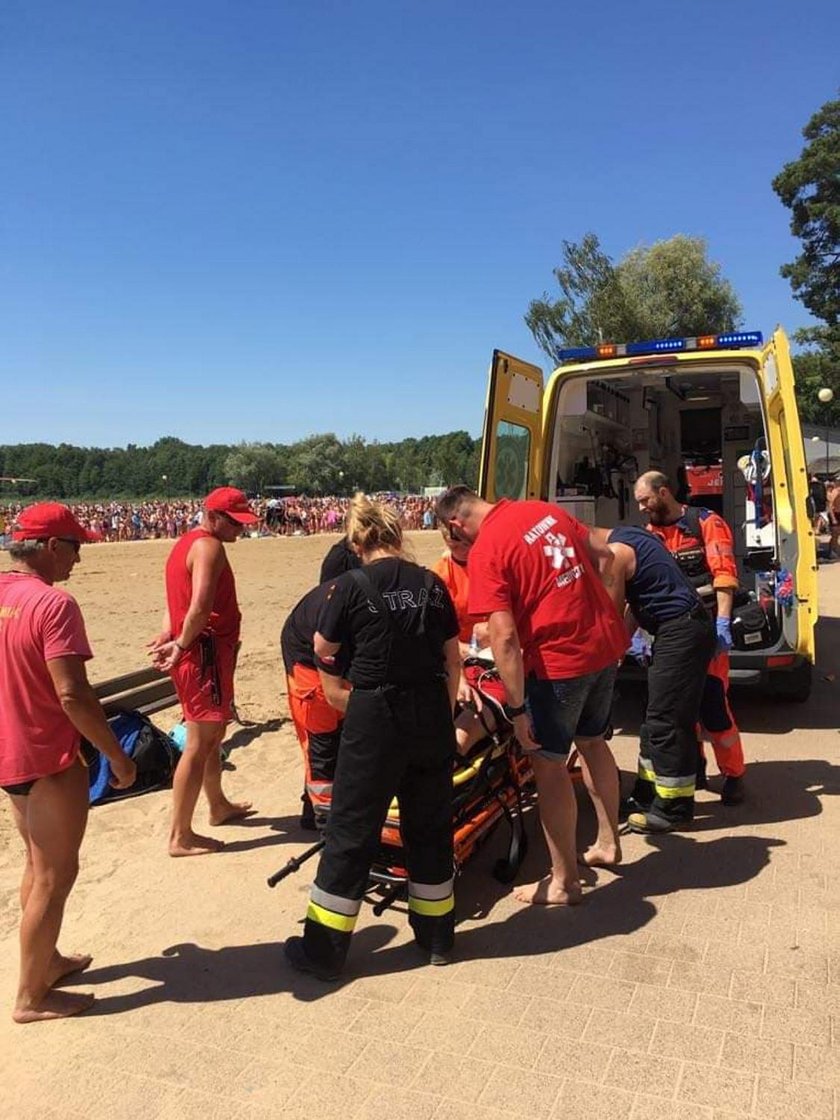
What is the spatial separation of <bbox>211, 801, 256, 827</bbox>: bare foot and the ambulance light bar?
4278mm

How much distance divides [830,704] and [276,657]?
5643 mm

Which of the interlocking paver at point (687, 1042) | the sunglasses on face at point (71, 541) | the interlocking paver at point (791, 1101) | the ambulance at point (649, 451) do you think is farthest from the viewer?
the ambulance at point (649, 451)

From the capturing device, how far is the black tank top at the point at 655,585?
162 inches

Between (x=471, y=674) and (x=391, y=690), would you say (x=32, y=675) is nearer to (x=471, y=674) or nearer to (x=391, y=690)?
(x=391, y=690)

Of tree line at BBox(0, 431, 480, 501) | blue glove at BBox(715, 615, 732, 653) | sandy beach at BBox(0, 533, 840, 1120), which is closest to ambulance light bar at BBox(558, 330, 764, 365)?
blue glove at BBox(715, 615, 732, 653)

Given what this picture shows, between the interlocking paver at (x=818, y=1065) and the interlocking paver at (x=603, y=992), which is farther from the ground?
the interlocking paver at (x=818, y=1065)

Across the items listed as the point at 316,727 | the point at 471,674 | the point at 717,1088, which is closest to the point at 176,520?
the point at 471,674

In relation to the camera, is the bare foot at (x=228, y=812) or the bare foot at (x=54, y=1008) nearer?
the bare foot at (x=54, y=1008)

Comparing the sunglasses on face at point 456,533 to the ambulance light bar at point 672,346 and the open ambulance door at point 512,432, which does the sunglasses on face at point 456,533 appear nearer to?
the open ambulance door at point 512,432

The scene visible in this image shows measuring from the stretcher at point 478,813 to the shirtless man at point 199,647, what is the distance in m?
0.72

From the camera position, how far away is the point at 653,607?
163 inches

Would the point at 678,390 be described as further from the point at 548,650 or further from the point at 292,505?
the point at 292,505

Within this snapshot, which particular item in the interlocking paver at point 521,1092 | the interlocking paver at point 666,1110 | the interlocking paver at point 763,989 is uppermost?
the interlocking paver at point 763,989

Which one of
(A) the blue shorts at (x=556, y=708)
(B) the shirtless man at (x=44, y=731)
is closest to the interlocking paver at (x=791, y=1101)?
(A) the blue shorts at (x=556, y=708)
